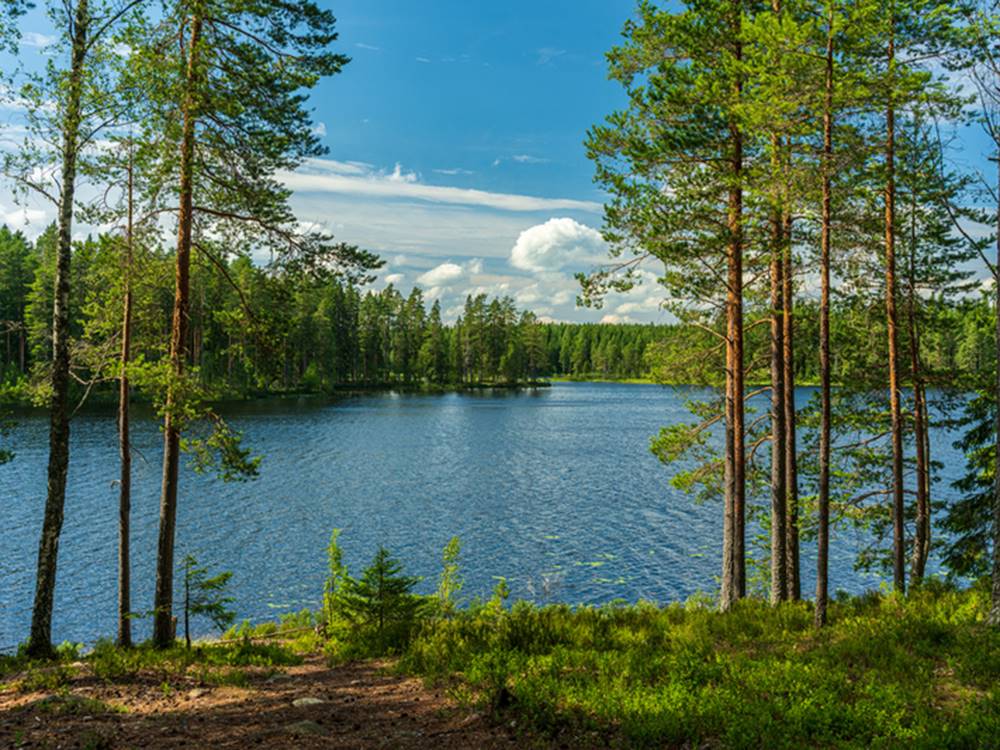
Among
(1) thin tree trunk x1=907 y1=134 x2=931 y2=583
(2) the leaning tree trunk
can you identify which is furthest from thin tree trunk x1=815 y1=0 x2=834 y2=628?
(2) the leaning tree trunk

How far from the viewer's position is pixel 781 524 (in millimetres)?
13984

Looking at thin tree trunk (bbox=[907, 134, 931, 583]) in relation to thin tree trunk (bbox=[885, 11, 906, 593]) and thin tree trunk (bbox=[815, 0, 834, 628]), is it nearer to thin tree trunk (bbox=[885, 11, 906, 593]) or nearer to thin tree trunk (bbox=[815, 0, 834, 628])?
thin tree trunk (bbox=[885, 11, 906, 593])

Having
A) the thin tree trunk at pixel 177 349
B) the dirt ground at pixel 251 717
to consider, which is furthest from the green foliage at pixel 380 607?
the thin tree trunk at pixel 177 349

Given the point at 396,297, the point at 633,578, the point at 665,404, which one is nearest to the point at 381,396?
the point at 396,297

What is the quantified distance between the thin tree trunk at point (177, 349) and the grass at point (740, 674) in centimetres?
456

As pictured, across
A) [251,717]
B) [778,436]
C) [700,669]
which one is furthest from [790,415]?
[251,717]

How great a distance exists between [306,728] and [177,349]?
656 centimetres

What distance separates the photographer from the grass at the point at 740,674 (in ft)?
19.7

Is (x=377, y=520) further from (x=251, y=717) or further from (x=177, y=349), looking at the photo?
(x=251, y=717)

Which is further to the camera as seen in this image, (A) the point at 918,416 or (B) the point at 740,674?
(A) the point at 918,416

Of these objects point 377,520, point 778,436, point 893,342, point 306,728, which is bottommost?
point 377,520

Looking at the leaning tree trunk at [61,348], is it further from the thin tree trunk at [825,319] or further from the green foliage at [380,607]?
the thin tree trunk at [825,319]

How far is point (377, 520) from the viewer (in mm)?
27375

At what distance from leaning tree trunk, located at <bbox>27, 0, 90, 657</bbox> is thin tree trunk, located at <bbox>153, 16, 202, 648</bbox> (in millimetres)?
1400
